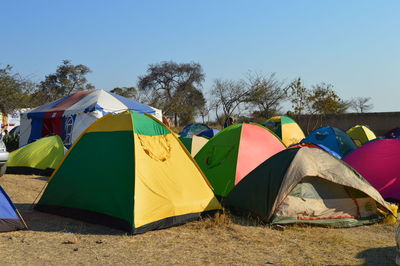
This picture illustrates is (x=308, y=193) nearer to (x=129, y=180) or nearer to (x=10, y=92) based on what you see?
(x=129, y=180)

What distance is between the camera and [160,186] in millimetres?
6078

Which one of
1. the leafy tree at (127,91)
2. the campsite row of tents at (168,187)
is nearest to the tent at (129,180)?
the campsite row of tents at (168,187)

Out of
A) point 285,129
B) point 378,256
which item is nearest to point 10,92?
point 285,129

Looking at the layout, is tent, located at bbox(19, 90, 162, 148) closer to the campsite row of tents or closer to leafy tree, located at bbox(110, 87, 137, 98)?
the campsite row of tents

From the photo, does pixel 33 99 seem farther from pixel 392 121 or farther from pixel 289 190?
pixel 289 190

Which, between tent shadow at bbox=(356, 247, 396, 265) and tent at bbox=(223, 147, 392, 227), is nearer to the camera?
tent shadow at bbox=(356, 247, 396, 265)

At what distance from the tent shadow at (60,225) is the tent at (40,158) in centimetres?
475

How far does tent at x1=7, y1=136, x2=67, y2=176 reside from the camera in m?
11.5

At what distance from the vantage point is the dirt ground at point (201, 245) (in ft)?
15.4

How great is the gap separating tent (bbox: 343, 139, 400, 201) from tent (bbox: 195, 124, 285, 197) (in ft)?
5.71

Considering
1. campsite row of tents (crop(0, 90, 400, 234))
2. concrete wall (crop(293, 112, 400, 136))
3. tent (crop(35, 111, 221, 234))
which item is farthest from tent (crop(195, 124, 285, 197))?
concrete wall (crop(293, 112, 400, 136))

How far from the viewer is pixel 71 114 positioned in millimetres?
16375

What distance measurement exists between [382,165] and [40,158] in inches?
340

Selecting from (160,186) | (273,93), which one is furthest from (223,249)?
(273,93)
